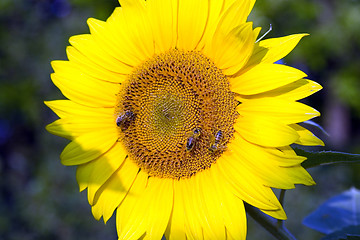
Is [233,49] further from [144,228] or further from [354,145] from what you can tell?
[354,145]

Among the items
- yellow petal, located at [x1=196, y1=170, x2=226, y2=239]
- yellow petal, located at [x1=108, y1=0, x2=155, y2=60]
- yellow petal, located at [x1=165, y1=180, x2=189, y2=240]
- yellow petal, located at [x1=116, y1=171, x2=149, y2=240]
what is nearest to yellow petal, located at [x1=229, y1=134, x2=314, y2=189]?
yellow petal, located at [x1=196, y1=170, x2=226, y2=239]

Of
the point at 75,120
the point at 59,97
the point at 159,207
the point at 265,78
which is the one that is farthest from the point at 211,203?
the point at 59,97

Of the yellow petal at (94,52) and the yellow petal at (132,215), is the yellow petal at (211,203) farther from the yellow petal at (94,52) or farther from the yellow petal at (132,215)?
the yellow petal at (94,52)

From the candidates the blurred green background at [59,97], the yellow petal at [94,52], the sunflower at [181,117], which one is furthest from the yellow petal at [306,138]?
the blurred green background at [59,97]

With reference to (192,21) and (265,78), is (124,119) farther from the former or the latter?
(265,78)

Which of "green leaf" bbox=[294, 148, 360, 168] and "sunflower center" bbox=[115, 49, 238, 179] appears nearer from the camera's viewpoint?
"green leaf" bbox=[294, 148, 360, 168]

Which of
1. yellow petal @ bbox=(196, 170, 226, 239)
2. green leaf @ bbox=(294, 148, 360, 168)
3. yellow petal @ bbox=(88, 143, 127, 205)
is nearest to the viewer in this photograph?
green leaf @ bbox=(294, 148, 360, 168)

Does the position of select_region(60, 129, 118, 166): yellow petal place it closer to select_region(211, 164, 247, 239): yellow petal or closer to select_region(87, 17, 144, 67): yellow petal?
select_region(87, 17, 144, 67): yellow petal

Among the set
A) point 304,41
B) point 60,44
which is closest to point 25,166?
point 60,44
